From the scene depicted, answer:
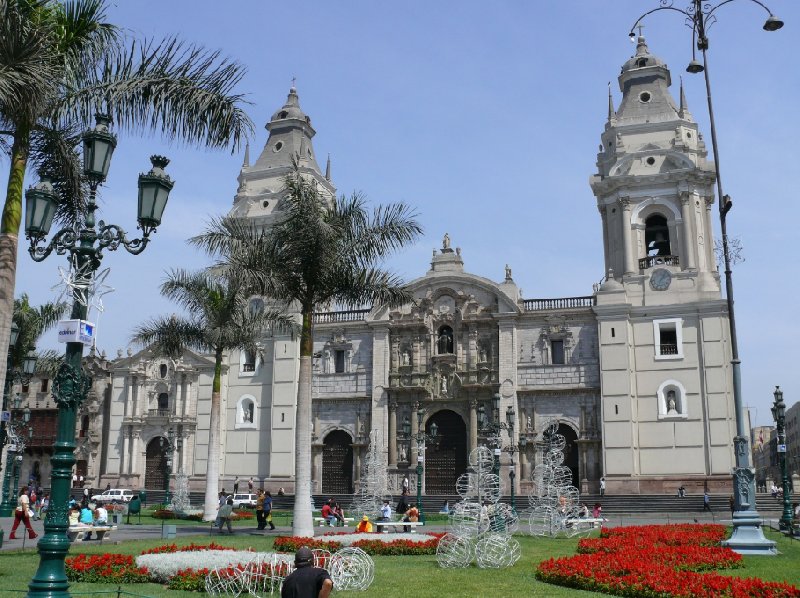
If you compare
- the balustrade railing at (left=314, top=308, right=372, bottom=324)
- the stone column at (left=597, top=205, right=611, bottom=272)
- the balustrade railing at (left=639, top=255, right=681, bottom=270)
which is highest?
the stone column at (left=597, top=205, right=611, bottom=272)

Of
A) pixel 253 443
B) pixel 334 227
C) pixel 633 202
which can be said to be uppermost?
pixel 633 202

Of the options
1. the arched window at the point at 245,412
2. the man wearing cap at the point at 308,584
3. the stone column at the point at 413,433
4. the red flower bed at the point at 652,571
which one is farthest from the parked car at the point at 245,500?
the man wearing cap at the point at 308,584

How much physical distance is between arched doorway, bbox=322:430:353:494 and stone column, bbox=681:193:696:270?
18902mm

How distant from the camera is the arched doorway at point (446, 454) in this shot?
3978cm

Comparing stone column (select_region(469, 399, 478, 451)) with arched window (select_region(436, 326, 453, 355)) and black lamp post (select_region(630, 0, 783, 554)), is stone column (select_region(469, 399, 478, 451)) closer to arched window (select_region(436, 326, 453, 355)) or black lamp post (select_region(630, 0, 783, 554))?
arched window (select_region(436, 326, 453, 355))

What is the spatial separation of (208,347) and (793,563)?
69.2 feet

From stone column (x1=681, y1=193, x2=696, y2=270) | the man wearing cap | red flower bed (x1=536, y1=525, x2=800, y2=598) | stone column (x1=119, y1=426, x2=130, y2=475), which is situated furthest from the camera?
stone column (x1=119, y1=426, x2=130, y2=475)

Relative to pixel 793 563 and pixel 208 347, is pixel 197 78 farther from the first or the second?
pixel 208 347

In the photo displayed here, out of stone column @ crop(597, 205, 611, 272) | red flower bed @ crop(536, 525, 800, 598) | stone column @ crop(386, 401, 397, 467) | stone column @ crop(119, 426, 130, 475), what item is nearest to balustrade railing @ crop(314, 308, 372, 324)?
stone column @ crop(386, 401, 397, 467)

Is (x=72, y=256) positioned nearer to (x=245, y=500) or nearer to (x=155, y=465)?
(x=245, y=500)

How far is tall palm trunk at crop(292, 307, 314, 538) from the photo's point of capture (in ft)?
65.1

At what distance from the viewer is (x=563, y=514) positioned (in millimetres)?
24109

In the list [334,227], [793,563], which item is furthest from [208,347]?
[793,563]

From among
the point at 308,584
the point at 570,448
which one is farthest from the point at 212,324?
the point at 308,584
